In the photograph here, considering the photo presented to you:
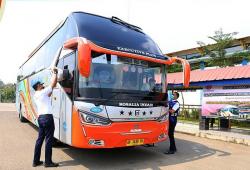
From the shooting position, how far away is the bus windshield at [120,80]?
6.46 m

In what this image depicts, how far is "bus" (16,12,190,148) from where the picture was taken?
6348mm

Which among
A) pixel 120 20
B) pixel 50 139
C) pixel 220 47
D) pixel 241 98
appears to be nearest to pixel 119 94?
pixel 50 139

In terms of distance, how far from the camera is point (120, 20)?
324 inches

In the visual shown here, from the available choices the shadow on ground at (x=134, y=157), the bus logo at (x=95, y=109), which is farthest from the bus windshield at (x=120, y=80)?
the shadow on ground at (x=134, y=157)

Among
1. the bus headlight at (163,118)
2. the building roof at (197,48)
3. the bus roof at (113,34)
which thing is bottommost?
the bus headlight at (163,118)

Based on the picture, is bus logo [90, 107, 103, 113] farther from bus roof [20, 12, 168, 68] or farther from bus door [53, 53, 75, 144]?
bus roof [20, 12, 168, 68]

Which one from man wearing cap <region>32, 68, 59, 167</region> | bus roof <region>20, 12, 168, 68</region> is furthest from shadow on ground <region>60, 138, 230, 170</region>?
bus roof <region>20, 12, 168, 68</region>

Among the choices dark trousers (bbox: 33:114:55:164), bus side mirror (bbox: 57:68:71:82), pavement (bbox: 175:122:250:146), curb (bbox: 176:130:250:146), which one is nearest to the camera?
dark trousers (bbox: 33:114:55:164)

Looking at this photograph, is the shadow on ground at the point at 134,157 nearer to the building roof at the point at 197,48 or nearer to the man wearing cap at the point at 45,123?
the man wearing cap at the point at 45,123

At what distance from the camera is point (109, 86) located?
657 cm

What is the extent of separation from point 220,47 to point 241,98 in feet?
45.8

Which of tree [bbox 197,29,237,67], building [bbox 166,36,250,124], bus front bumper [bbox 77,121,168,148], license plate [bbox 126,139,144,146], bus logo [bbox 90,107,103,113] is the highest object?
tree [bbox 197,29,237,67]

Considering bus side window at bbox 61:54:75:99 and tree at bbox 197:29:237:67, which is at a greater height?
tree at bbox 197:29:237:67

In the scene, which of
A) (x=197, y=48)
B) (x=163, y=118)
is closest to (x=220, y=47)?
(x=197, y=48)
